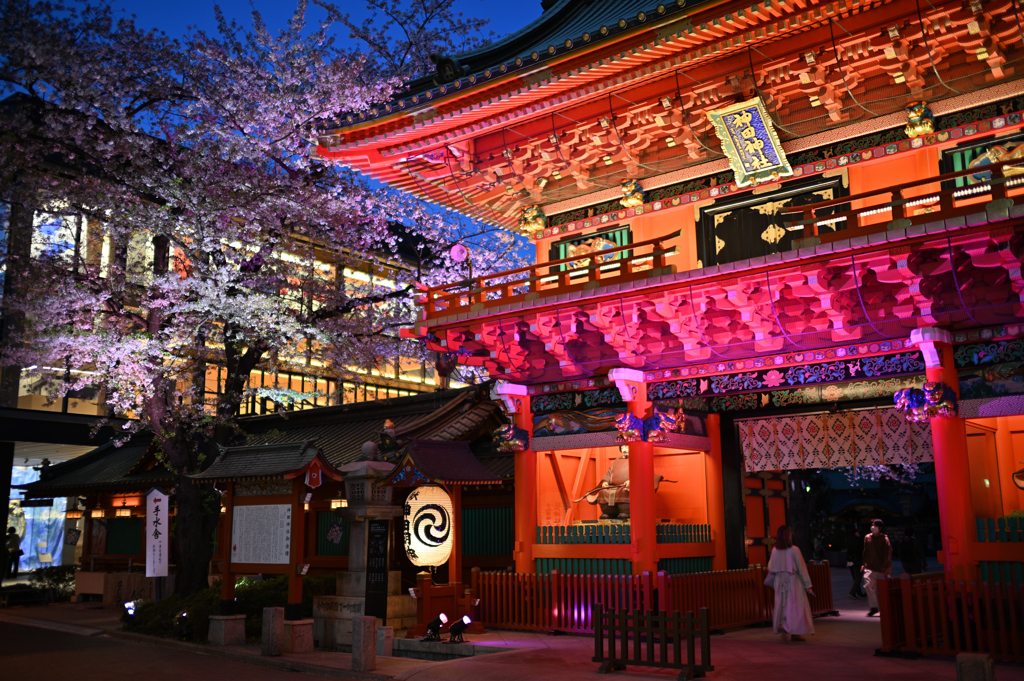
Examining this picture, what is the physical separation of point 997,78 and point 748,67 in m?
3.36

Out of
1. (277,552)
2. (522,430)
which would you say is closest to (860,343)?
(522,430)

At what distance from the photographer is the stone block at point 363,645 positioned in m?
11.1

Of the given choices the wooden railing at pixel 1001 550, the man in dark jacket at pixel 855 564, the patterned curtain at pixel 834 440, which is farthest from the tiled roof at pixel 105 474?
the wooden railing at pixel 1001 550

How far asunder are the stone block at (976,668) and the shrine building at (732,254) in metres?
3.96

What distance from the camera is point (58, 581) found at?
2405 cm

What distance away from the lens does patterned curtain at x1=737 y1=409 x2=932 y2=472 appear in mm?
13641

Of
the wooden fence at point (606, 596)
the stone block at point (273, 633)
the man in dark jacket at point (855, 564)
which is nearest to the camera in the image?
the wooden fence at point (606, 596)

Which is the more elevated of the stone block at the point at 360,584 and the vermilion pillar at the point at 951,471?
the vermilion pillar at the point at 951,471

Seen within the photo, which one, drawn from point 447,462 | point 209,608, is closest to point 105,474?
point 209,608

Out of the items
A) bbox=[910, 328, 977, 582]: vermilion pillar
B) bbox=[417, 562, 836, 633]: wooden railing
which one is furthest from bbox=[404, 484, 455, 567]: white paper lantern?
bbox=[910, 328, 977, 582]: vermilion pillar

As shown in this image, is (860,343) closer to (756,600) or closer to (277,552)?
(756,600)

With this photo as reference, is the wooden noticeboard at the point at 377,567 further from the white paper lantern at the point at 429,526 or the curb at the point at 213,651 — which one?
the curb at the point at 213,651

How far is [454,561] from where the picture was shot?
1405 centimetres

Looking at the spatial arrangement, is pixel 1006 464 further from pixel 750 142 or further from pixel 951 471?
pixel 750 142
